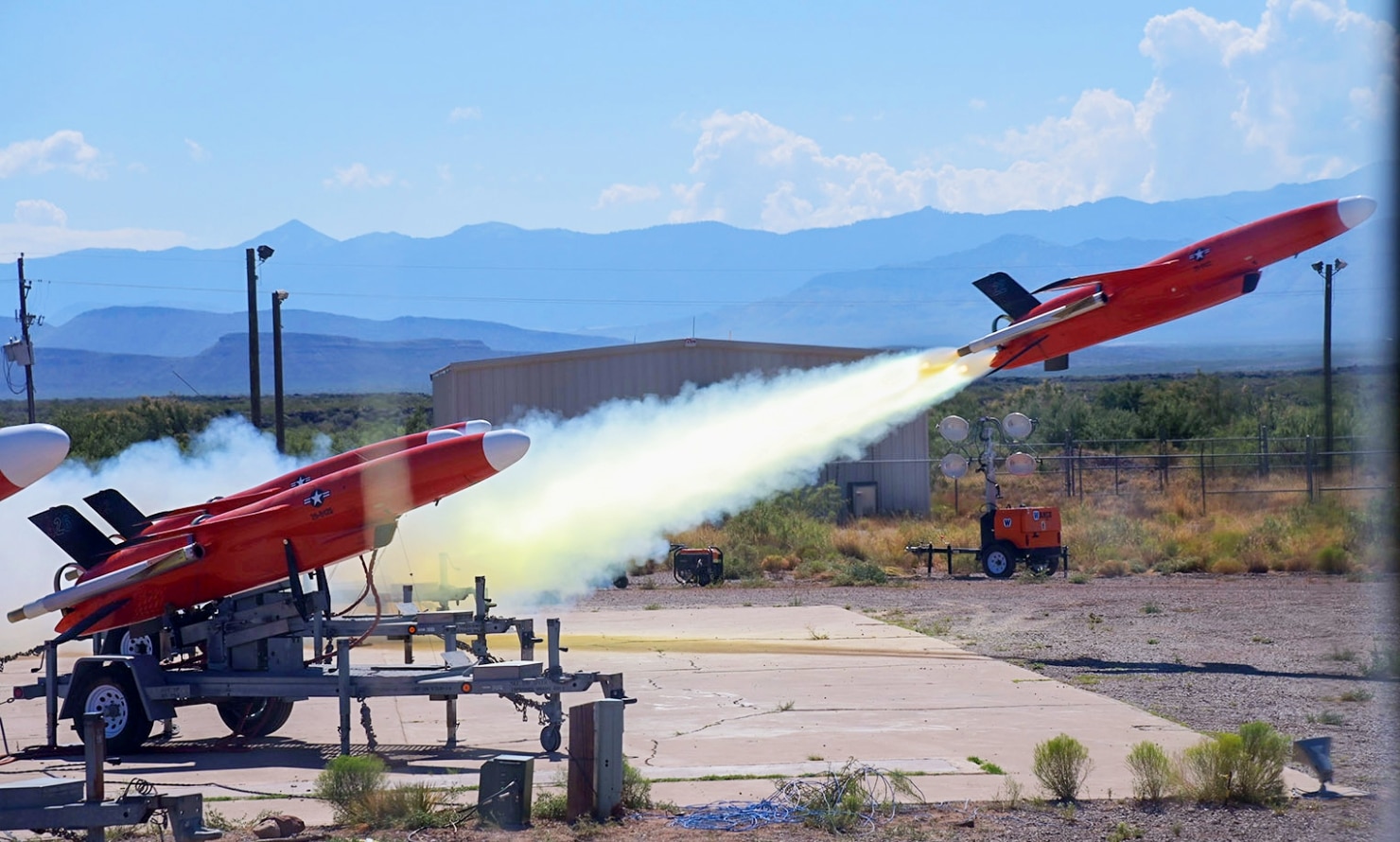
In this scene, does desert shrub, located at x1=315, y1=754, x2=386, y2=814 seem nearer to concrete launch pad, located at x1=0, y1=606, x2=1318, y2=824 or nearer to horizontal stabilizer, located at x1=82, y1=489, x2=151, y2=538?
concrete launch pad, located at x1=0, y1=606, x2=1318, y2=824

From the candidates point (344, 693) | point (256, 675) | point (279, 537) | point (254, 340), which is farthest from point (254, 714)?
point (254, 340)

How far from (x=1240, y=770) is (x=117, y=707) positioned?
32.2 feet

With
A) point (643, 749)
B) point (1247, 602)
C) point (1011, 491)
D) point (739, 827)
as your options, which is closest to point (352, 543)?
point (643, 749)

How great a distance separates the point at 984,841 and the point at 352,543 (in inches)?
284

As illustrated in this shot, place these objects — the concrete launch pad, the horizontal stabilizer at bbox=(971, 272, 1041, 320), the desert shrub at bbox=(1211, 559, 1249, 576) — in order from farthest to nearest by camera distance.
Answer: the desert shrub at bbox=(1211, 559, 1249, 576) < the horizontal stabilizer at bbox=(971, 272, 1041, 320) < the concrete launch pad

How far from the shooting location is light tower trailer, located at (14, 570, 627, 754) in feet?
41.0

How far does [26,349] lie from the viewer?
32531mm

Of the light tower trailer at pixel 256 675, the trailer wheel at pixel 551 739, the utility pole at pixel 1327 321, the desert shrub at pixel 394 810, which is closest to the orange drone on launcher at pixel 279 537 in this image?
the light tower trailer at pixel 256 675

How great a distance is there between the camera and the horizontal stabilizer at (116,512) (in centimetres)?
1462

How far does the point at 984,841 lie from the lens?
30.4 ft

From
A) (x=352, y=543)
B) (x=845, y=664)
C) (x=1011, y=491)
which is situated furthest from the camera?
(x=1011, y=491)

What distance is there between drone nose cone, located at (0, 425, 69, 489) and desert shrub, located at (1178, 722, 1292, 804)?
876 cm

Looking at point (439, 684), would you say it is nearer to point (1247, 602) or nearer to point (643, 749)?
point (643, 749)

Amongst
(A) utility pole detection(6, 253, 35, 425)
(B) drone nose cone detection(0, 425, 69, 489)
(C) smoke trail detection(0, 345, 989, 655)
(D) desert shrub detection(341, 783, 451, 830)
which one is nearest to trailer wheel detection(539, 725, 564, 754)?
(D) desert shrub detection(341, 783, 451, 830)
